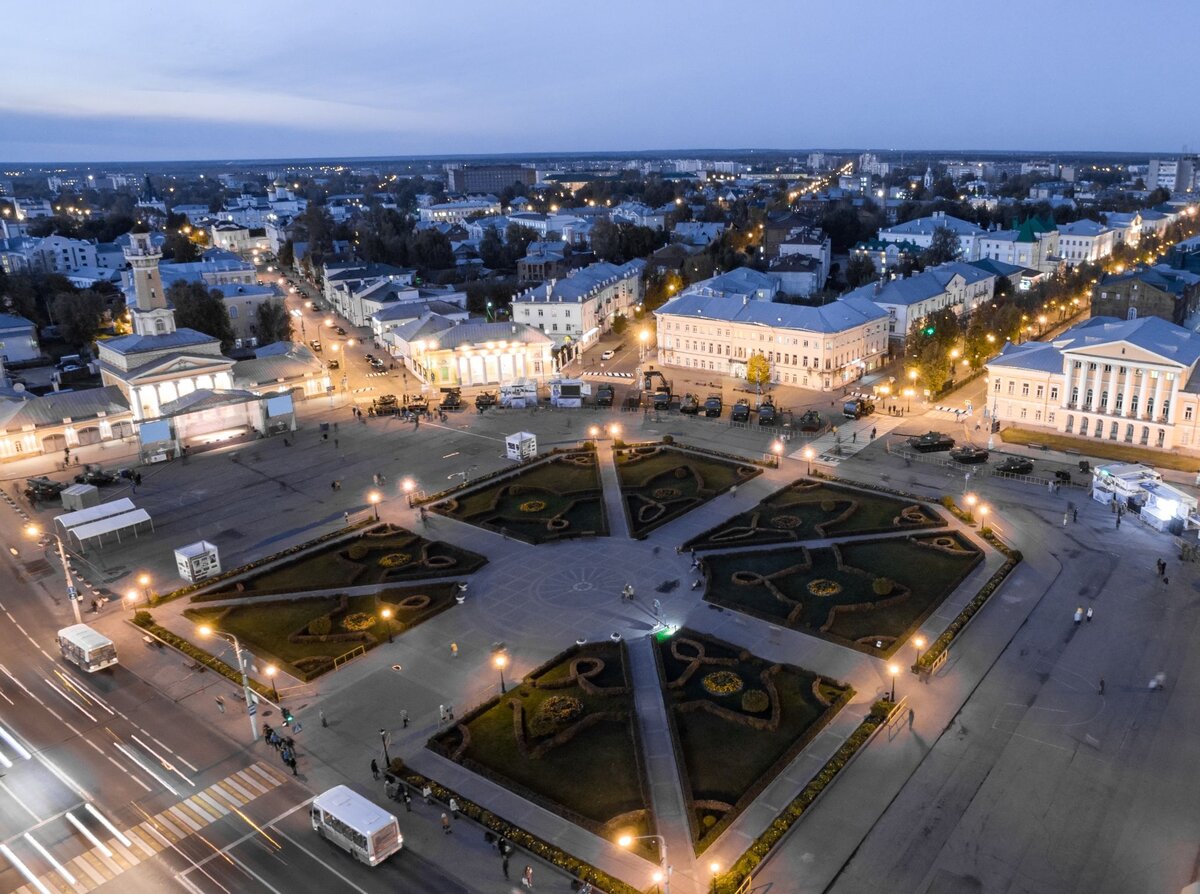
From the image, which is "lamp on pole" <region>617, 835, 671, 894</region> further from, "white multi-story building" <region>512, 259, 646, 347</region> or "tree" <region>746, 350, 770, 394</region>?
"white multi-story building" <region>512, 259, 646, 347</region>

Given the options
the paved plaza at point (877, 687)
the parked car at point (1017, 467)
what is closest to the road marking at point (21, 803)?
the paved plaza at point (877, 687)

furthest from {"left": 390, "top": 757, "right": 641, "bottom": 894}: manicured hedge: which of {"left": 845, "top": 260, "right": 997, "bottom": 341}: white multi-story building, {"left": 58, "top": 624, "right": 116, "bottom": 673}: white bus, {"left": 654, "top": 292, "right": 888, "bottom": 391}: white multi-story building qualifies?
{"left": 845, "top": 260, "right": 997, "bottom": 341}: white multi-story building

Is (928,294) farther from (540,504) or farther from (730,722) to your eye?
(730,722)

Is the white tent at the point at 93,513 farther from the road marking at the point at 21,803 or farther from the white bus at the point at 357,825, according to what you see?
the white bus at the point at 357,825

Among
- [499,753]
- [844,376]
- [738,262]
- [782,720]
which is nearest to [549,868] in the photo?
[499,753]

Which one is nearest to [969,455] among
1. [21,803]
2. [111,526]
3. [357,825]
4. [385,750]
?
[385,750]

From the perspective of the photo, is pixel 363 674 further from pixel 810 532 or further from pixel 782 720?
pixel 810 532
